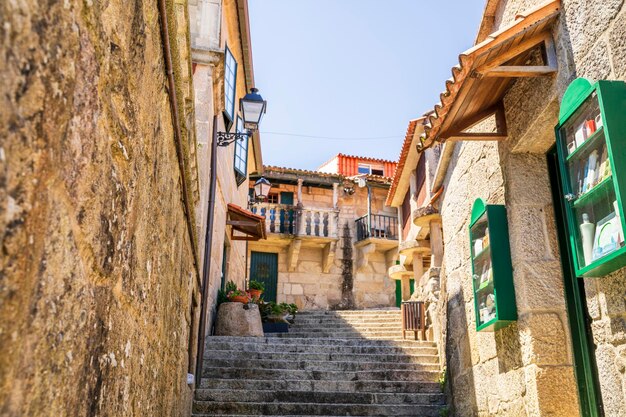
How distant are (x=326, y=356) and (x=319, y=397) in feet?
3.65

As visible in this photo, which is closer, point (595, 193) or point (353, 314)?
point (595, 193)

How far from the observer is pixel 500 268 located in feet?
13.3

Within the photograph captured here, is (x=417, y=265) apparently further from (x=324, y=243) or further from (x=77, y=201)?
(x=77, y=201)

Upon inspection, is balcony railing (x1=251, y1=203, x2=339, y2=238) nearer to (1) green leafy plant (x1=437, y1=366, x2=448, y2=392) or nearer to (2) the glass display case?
(1) green leafy plant (x1=437, y1=366, x2=448, y2=392)

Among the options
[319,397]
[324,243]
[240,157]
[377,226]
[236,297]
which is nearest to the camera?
[319,397]

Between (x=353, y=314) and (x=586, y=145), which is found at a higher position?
(x=353, y=314)

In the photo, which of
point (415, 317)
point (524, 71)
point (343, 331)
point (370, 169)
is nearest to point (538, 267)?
point (524, 71)

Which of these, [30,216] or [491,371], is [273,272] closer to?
[491,371]

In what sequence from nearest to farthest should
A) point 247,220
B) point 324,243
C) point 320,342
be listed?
point 320,342 < point 247,220 < point 324,243

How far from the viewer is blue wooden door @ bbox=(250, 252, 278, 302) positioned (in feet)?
62.0

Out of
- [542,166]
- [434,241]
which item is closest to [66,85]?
[542,166]

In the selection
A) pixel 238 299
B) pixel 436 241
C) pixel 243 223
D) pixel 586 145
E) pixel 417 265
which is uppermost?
pixel 436 241

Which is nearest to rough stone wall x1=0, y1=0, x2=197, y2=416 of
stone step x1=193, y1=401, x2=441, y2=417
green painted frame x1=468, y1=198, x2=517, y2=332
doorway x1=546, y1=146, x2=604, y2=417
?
green painted frame x1=468, y1=198, x2=517, y2=332

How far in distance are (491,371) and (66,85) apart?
4.19 metres
